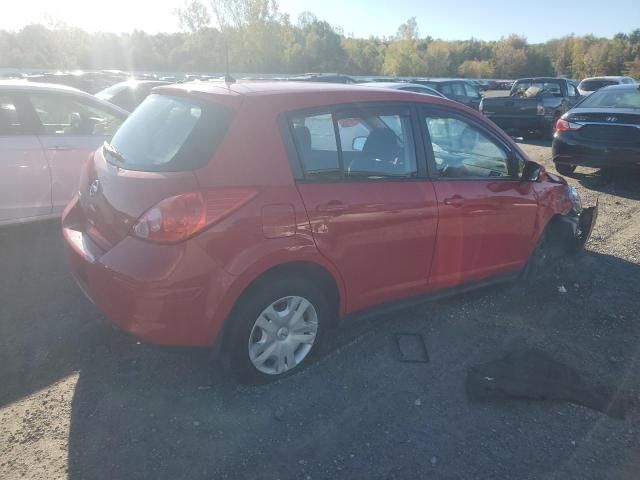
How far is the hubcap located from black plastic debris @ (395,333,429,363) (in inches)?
28.8

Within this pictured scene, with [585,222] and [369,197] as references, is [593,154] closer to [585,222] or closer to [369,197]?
[585,222]

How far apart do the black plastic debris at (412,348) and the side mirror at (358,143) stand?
142 cm

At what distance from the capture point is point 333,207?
2896mm

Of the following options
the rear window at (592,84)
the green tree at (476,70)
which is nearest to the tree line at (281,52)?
the green tree at (476,70)

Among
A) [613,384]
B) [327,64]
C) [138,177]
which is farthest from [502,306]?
[327,64]

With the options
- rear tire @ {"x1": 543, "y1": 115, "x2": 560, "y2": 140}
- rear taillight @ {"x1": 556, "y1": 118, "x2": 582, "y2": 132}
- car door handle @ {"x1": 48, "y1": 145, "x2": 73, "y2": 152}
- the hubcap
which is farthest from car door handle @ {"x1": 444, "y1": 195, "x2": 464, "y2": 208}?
rear tire @ {"x1": 543, "y1": 115, "x2": 560, "y2": 140}

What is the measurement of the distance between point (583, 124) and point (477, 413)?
22.7 ft

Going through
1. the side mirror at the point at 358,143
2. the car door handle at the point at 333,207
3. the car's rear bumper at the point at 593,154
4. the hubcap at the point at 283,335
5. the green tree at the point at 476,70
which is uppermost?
the green tree at the point at 476,70

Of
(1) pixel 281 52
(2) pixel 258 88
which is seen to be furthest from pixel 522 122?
(1) pixel 281 52

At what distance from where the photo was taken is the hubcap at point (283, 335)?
289 centimetres

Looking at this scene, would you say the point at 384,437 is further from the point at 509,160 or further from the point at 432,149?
the point at 509,160

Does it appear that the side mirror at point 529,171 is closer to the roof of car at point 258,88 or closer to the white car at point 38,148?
the roof of car at point 258,88

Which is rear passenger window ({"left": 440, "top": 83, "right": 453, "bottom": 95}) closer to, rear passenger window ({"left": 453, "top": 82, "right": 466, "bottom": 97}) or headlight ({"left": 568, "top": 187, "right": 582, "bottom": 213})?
rear passenger window ({"left": 453, "top": 82, "right": 466, "bottom": 97})

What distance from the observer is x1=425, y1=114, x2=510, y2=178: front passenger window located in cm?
352
